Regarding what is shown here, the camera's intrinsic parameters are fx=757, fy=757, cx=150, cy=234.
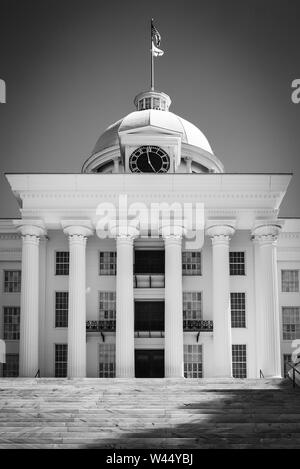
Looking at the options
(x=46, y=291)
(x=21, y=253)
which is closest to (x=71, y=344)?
(x=46, y=291)

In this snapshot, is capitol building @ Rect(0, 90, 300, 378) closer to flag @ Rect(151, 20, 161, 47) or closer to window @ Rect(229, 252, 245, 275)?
window @ Rect(229, 252, 245, 275)

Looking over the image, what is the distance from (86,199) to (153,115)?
44.9ft

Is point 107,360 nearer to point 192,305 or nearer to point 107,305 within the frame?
point 107,305

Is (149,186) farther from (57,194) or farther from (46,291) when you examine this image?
(46,291)

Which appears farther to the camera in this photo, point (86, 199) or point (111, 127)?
point (111, 127)

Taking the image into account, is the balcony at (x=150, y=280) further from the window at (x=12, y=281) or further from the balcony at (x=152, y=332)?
the window at (x=12, y=281)

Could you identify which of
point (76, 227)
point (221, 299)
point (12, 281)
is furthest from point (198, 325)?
point (12, 281)

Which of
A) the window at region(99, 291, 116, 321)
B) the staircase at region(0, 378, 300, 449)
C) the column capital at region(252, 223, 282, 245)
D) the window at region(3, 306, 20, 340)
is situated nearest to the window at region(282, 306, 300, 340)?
the column capital at region(252, 223, 282, 245)

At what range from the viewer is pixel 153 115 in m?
54.7

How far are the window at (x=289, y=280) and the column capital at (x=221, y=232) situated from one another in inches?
255

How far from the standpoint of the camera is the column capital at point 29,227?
43000 mm

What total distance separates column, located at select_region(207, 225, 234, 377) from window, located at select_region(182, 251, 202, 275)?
292 centimetres
